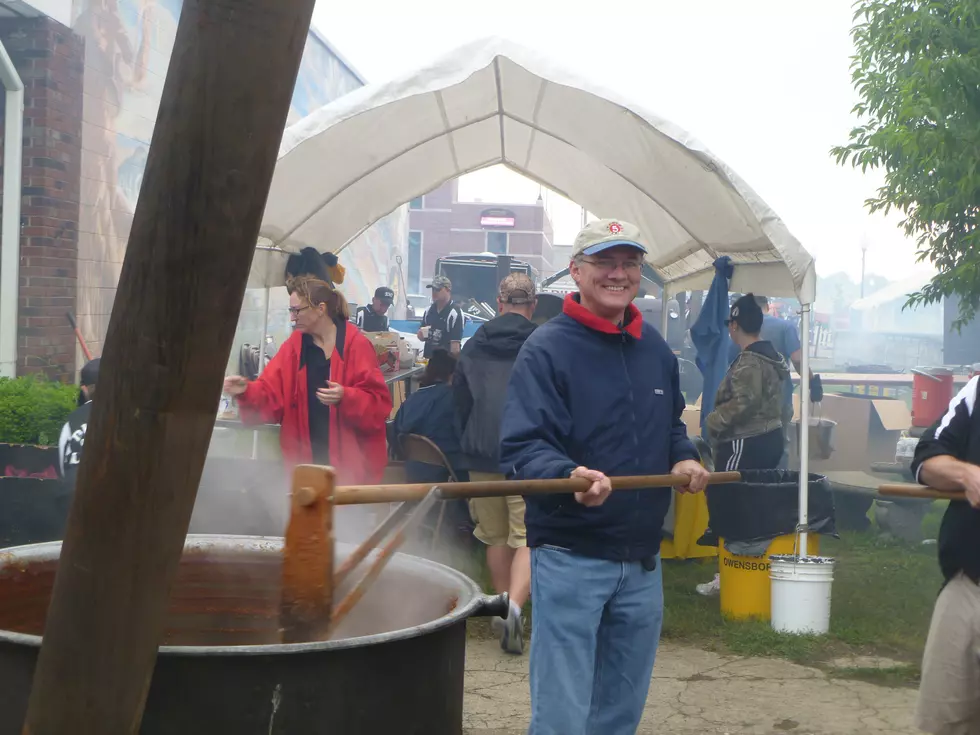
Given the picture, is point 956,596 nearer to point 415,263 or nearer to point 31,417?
point 31,417

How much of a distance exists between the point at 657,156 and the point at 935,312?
65.3 meters

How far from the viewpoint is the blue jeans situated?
3.16 metres

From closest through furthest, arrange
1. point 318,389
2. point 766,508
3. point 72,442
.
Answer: point 72,442, point 318,389, point 766,508

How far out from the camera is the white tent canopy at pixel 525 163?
6543mm

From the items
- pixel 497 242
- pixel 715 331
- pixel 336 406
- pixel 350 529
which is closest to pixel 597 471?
pixel 350 529

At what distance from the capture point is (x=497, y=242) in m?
70.9

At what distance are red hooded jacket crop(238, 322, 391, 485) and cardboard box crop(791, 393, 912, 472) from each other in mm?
6174

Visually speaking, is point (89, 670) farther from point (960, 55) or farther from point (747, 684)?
point (960, 55)

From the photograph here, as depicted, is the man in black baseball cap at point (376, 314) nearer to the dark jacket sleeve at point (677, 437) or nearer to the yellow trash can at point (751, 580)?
the yellow trash can at point (751, 580)

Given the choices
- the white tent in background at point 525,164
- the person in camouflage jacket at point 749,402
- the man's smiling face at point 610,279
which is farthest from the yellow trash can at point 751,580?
the man's smiling face at point 610,279

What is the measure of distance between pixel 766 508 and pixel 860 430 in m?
5.65

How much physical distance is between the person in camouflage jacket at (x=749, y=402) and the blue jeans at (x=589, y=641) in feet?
11.9

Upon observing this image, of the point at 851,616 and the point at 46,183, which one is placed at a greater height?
the point at 46,183

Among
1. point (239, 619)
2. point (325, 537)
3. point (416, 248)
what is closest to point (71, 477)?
point (239, 619)
